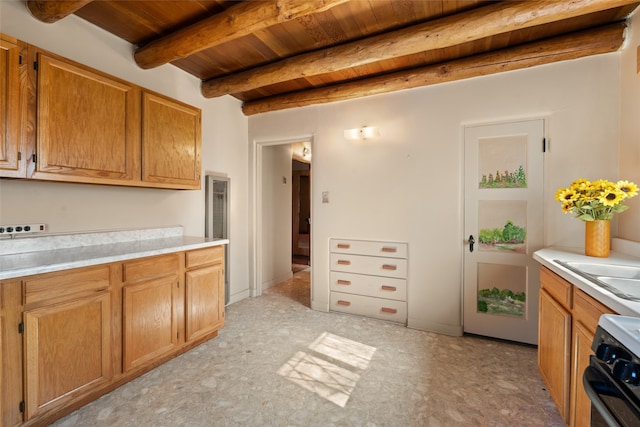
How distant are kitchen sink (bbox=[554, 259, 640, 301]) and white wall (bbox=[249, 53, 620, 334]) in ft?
2.78

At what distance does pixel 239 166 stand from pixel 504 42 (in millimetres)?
3156

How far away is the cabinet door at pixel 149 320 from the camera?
6.29 feet

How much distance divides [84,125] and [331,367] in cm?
255

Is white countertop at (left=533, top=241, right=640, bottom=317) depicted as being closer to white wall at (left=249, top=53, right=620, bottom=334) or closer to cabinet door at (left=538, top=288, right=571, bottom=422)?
cabinet door at (left=538, top=288, right=571, bottom=422)

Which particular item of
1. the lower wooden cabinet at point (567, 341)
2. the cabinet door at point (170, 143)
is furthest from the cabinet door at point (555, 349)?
the cabinet door at point (170, 143)

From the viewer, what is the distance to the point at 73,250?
2023 millimetres

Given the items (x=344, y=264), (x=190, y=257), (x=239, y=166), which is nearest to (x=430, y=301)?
(x=344, y=264)

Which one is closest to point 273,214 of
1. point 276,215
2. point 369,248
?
point 276,215

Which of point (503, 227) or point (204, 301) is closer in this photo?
point (204, 301)

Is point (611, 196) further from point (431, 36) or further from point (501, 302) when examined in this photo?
point (431, 36)

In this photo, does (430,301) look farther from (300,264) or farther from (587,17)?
(300,264)

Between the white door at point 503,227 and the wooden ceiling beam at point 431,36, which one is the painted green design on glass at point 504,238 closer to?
the white door at point 503,227

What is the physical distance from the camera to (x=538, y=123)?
8.20 ft

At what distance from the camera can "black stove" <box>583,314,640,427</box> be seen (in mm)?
787
